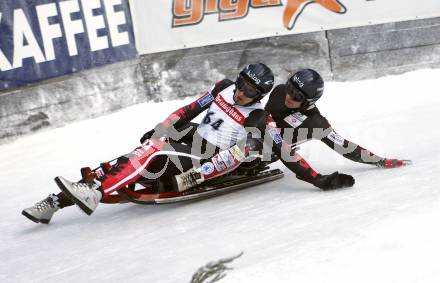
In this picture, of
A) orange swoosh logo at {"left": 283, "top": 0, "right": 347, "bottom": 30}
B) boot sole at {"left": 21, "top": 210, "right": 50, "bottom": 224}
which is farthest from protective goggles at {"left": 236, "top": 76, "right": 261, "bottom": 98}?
orange swoosh logo at {"left": 283, "top": 0, "right": 347, "bottom": 30}

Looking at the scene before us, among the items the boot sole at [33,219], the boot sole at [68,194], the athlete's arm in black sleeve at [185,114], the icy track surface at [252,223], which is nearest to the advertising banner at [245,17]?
the icy track surface at [252,223]

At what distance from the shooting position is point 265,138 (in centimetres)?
613

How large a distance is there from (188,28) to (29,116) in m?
2.81

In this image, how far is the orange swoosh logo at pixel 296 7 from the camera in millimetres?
10031

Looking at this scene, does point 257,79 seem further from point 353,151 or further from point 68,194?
point 68,194

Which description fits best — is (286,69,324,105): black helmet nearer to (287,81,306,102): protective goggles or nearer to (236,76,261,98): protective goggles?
(287,81,306,102): protective goggles

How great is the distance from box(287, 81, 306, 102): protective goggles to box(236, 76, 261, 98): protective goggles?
45 cm

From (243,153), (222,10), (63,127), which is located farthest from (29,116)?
(243,153)

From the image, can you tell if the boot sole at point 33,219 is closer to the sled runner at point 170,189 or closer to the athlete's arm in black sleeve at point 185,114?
the sled runner at point 170,189

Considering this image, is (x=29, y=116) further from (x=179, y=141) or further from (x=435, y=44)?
(x=435, y=44)

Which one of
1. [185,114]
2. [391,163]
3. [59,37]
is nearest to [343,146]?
[391,163]

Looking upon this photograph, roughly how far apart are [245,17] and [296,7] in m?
0.87

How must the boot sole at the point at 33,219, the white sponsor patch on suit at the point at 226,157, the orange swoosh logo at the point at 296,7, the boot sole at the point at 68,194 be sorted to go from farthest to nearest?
the orange swoosh logo at the point at 296,7, the white sponsor patch on suit at the point at 226,157, the boot sole at the point at 33,219, the boot sole at the point at 68,194

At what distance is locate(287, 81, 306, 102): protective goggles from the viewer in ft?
20.7
